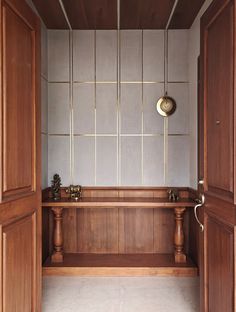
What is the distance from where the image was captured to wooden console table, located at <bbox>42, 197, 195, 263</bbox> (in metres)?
4.02

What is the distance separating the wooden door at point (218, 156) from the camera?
2.03m

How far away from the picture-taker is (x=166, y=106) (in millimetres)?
4508

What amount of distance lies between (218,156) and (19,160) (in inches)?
49.4

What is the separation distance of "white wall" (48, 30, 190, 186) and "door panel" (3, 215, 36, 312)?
202 centimetres

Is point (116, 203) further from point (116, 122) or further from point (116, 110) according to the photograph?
point (116, 110)

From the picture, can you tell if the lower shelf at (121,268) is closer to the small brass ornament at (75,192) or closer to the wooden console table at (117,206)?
the wooden console table at (117,206)

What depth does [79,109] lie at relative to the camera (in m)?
4.55

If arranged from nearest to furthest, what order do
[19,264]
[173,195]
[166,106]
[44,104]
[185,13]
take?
[19,264] < [185,13] < [173,195] < [44,104] < [166,106]

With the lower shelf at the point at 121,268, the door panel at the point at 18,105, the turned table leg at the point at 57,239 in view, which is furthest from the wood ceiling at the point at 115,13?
the lower shelf at the point at 121,268

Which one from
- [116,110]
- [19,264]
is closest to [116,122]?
[116,110]

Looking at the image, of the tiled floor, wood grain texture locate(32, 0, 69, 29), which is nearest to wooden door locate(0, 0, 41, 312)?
the tiled floor

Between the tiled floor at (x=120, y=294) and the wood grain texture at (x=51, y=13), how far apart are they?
9.37 feet

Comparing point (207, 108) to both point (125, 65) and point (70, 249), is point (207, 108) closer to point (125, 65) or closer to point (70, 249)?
point (125, 65)

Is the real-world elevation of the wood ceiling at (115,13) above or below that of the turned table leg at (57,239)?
above
